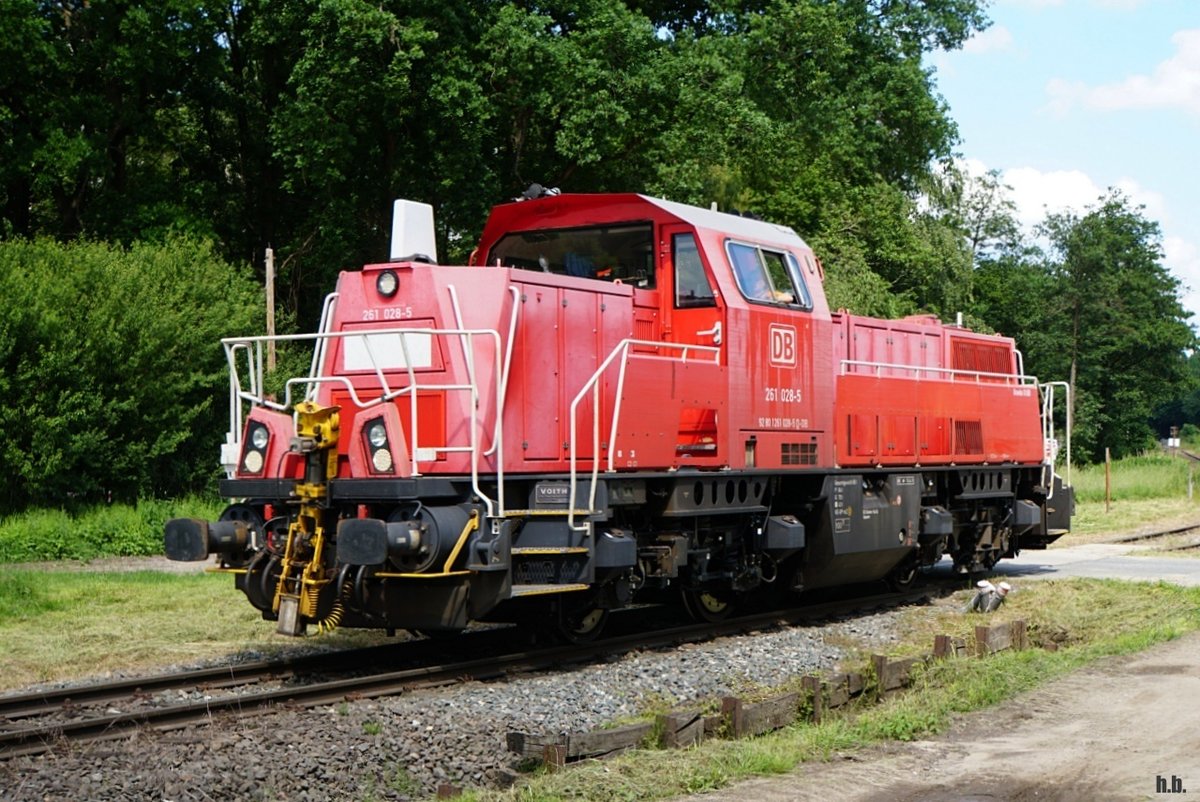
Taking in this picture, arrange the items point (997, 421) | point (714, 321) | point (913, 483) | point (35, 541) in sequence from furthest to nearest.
→ point (35, 541) → point (997, 421) → point (913, 483) → point (714, 321)

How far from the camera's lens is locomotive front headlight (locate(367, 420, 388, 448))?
33.9 feet

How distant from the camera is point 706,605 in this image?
1393cm

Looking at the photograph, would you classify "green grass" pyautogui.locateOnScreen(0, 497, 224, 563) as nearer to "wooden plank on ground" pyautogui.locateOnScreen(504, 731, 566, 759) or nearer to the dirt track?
"wooden plank on ground" pyautogui.locateOnScreen(504, 731, 566, 759)

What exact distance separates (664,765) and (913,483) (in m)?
8.71

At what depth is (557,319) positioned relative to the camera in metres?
11.4

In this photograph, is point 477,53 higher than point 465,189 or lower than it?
higher

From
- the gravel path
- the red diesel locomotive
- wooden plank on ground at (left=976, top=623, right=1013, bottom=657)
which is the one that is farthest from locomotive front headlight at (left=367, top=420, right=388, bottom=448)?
wooden plank on ground at (left=976, top=623, right=1013, bottom=657)

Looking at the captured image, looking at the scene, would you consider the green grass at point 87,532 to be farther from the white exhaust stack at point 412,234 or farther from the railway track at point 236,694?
the white exhaust stack at point 412,234

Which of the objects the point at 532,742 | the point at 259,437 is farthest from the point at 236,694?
the point at 532,742

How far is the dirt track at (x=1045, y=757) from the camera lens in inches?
284

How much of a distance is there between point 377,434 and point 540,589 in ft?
5.95

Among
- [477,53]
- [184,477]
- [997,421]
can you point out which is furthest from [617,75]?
[997,421]

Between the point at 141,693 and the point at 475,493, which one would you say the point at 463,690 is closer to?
the point at 475,493

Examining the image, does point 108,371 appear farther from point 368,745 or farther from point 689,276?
point 368,745
